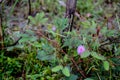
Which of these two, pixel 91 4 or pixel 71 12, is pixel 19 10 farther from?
pixel 71 12

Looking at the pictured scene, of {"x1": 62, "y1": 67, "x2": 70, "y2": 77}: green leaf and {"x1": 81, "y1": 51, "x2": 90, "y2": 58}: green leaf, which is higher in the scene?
{"x1": 81, "y1": 51, "x2": 90, "y2": 58}: green leaf

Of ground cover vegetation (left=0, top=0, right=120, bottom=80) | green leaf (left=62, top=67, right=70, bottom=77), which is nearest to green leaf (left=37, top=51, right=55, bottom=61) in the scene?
ground cover vegetation (left=0, top=0, right=120, bottom=80)

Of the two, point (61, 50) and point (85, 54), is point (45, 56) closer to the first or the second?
point (61, 50)

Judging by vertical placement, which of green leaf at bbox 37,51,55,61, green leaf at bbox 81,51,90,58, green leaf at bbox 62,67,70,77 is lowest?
green leaf at bbox 62,67,70,77

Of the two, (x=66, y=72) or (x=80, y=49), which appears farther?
(x=80, y=49)

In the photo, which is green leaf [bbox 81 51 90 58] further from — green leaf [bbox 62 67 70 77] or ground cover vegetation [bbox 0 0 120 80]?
green leaf [bbox 62 67 70 77]

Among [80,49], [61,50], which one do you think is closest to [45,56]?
[61,50]

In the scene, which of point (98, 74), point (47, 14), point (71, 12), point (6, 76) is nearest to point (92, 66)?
point (98, 74)

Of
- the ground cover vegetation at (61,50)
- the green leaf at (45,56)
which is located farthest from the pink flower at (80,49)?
the green leaf at (45,56)
